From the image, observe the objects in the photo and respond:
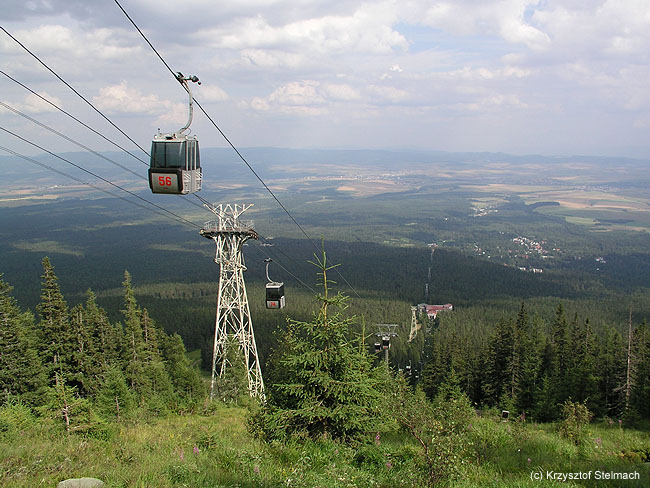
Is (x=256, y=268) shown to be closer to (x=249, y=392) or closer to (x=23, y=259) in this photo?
(x=23, y=259)

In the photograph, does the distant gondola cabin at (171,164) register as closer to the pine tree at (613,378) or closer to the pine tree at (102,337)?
the pine tree at (102,337)

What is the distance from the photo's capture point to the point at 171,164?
1184 centimetres

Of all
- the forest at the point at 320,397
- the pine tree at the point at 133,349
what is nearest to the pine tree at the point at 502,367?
the forest at the point at 320,397

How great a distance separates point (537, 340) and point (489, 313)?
48595mm

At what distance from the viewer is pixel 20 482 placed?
6.95 meters

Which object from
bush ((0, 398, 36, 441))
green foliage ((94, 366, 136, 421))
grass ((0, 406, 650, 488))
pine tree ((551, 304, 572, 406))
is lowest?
pine tree ((551, 304, 572, 406))

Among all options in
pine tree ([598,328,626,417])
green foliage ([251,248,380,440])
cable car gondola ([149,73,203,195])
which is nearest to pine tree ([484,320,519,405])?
pine tree ([598,328,626,417])

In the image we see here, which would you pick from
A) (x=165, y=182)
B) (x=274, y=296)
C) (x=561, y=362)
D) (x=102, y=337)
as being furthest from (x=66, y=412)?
(x=561, y=362)

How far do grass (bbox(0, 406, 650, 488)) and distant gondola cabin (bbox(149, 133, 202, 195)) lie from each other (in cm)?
637

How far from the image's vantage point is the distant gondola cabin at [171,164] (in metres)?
11.8

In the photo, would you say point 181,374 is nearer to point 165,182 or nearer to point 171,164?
point 165,182

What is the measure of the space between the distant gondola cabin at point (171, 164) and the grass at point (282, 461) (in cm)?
637

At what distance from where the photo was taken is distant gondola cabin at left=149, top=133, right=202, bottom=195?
1175 cm

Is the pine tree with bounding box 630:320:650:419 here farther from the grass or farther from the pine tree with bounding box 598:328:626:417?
the grass
